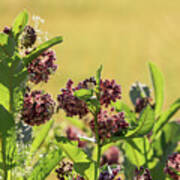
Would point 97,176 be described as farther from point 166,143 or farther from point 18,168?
point 166,143

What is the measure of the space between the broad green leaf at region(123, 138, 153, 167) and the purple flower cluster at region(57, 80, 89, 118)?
0.12 meters

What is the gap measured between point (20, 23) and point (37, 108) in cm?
12

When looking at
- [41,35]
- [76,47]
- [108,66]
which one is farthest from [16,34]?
[76,47]

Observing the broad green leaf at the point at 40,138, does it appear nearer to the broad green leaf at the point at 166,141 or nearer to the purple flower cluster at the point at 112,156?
the broad green leaf at the point at 166,141

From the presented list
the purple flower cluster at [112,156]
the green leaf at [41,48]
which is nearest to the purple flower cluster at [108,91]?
the green leaf at [41,48]

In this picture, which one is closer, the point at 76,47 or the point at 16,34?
the point at 16,34

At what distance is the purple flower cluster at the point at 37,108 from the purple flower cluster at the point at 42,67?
3cm

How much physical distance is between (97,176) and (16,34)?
0.23 meters

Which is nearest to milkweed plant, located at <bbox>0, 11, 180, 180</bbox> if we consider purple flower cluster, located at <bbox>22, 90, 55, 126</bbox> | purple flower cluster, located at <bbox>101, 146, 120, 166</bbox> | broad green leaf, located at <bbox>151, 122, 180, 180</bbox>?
purple flower cluster, located at <bbox>22, 90, 55, 126</bbox>

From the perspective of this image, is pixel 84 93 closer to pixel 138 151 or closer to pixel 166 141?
pixel 138 151

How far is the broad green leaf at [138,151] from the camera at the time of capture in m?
0.72

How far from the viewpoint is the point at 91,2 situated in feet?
10.7

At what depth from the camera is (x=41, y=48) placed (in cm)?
57

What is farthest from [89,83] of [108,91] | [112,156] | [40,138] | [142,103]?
[112,156]
